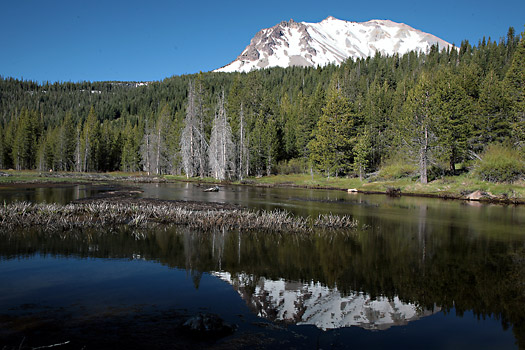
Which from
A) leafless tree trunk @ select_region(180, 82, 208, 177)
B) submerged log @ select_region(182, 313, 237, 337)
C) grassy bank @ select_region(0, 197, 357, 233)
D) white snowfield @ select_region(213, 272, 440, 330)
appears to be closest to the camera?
submerged log @ select_region(182, 313, 237, 337)

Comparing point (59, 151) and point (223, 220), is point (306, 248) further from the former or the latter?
point (59, 151)

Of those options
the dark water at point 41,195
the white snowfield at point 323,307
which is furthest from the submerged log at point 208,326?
the dark water at point 41,195

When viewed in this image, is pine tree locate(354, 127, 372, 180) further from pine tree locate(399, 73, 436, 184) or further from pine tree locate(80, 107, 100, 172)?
pine tree locate(80, 107, 100, 172)

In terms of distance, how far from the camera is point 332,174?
67688 mm

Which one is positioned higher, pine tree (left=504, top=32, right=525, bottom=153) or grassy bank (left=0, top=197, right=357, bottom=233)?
pine tree (left=504, top=32, right=525, bottom=153)

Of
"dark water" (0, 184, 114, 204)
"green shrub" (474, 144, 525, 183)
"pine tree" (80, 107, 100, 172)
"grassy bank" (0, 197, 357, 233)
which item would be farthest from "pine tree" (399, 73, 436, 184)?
"pine tree" (80, 107, 100, 172)

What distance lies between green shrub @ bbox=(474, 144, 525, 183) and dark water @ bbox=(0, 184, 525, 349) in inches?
1116

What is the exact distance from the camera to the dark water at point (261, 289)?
794 cm

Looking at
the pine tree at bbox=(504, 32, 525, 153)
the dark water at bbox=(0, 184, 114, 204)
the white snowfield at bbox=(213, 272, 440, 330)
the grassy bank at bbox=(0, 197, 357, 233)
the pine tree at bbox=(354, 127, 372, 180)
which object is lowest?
the white snowfield at bbox=(213, 272, 440, 330)

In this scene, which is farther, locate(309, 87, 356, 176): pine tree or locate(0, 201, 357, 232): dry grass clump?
locate(309, 87, 356, 176): pine tree

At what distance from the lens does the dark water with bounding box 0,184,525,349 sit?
794cm

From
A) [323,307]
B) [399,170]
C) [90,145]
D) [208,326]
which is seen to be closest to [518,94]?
[399,170]

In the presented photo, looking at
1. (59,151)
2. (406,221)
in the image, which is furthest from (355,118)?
(59,151)

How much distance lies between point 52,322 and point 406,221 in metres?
23.3
